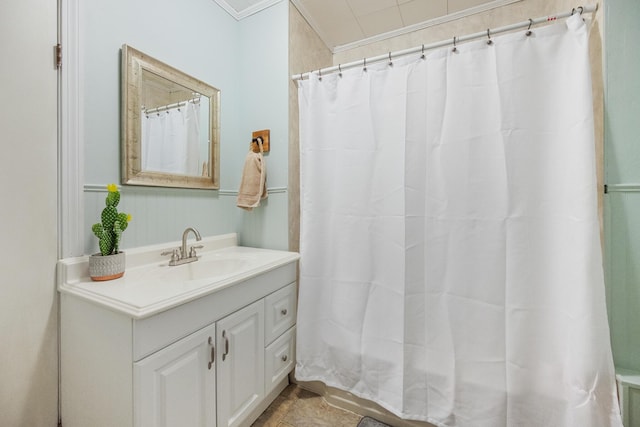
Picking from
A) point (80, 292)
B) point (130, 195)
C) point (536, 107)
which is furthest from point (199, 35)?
point (536, 107)

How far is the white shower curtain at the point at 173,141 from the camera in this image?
4.02ft

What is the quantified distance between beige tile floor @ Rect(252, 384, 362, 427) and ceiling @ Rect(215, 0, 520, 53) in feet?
7.80

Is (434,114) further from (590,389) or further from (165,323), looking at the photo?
(165,323)

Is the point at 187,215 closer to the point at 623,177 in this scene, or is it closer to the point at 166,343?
the point at 166,343

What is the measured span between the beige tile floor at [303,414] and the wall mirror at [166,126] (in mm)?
1302

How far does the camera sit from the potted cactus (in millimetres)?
945

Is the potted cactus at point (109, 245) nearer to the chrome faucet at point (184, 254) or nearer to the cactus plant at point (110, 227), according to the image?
the cactus plant at point (110, 227)

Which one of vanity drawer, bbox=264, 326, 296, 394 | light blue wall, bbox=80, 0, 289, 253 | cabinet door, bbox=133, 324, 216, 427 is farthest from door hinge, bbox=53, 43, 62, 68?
vanity drawer, bbox=264, 326, 296, 394

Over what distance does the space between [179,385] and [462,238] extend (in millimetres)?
1247

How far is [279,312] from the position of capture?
53.1 inches

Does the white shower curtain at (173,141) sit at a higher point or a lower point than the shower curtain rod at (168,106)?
lower

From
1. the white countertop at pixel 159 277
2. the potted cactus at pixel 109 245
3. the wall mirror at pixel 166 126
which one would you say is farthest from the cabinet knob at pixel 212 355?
the wall mirror at pixel 166 126

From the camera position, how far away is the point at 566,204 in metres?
0.96

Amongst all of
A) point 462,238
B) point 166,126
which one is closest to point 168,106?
point 166,126
